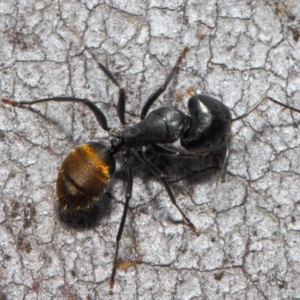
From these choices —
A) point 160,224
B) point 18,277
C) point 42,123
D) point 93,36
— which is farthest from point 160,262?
point 93,36

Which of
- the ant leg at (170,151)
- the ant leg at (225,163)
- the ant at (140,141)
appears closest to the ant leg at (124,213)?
the ant at (140,141)

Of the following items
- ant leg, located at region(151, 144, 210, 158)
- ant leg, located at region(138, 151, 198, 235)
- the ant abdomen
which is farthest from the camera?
ant leg, located at region(151, 144, 210, 158)

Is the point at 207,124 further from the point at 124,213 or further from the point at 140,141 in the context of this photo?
the point at 124,213

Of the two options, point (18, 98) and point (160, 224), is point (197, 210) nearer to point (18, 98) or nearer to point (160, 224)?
point (160, 224)

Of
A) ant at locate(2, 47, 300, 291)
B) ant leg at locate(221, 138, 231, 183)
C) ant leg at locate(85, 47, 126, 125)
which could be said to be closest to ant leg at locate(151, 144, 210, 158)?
ant at locate(2, 47, 300, 291)

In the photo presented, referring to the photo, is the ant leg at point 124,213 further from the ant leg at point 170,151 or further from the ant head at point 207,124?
the ant head at point 207,124

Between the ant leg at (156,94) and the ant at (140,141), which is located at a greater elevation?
the ant leg at (156,94)

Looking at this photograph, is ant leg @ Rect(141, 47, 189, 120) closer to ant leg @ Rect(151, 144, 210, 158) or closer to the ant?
the ant

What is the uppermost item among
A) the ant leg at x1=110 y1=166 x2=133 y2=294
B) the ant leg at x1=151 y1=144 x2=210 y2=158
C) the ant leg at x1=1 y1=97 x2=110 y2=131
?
the ant leg at x1=1 y1=97 x2=110 y2=131
